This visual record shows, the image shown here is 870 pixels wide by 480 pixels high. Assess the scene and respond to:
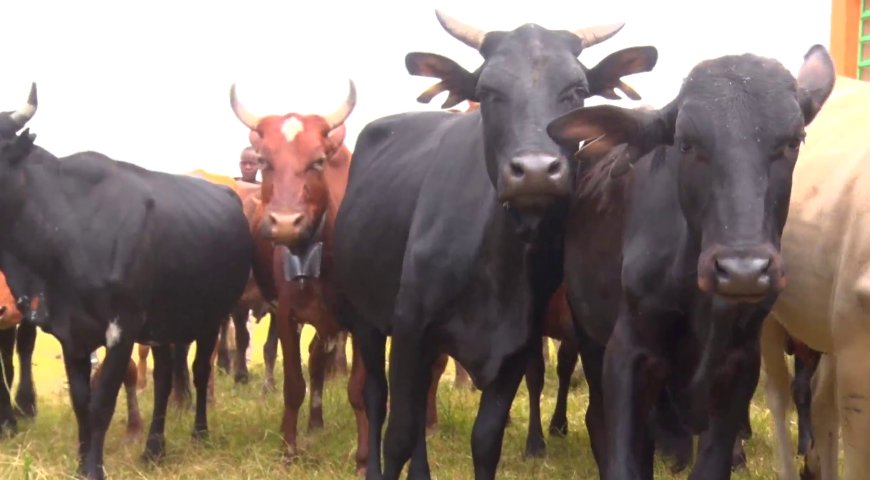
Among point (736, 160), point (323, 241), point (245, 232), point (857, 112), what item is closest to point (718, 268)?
point (736, 160)

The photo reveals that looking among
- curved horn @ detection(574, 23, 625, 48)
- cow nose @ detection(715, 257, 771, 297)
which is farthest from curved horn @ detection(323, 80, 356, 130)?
cow nose @ detection(715, 257, 771, 297)

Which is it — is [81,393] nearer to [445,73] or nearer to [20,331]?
[20,331]

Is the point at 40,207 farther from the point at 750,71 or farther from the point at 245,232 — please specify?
the point at 750,71

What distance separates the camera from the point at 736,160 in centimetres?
356

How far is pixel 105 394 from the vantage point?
6.50m

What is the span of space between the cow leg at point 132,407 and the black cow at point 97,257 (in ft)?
1.62

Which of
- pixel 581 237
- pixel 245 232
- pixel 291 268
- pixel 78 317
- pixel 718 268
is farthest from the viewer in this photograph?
pixel 245 232

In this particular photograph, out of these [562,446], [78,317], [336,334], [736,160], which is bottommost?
[562,446]

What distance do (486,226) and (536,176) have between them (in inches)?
25.5

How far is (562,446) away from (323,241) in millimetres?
2220

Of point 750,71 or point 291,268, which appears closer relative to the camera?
point 750,71

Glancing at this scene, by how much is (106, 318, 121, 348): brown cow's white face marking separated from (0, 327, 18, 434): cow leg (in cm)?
207

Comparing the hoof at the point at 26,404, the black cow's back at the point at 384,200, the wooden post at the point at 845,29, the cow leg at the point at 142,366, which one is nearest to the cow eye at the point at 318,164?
the black cow's back at the point at 384,200

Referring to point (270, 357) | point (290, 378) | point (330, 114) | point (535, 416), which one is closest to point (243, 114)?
point (330, 114)
